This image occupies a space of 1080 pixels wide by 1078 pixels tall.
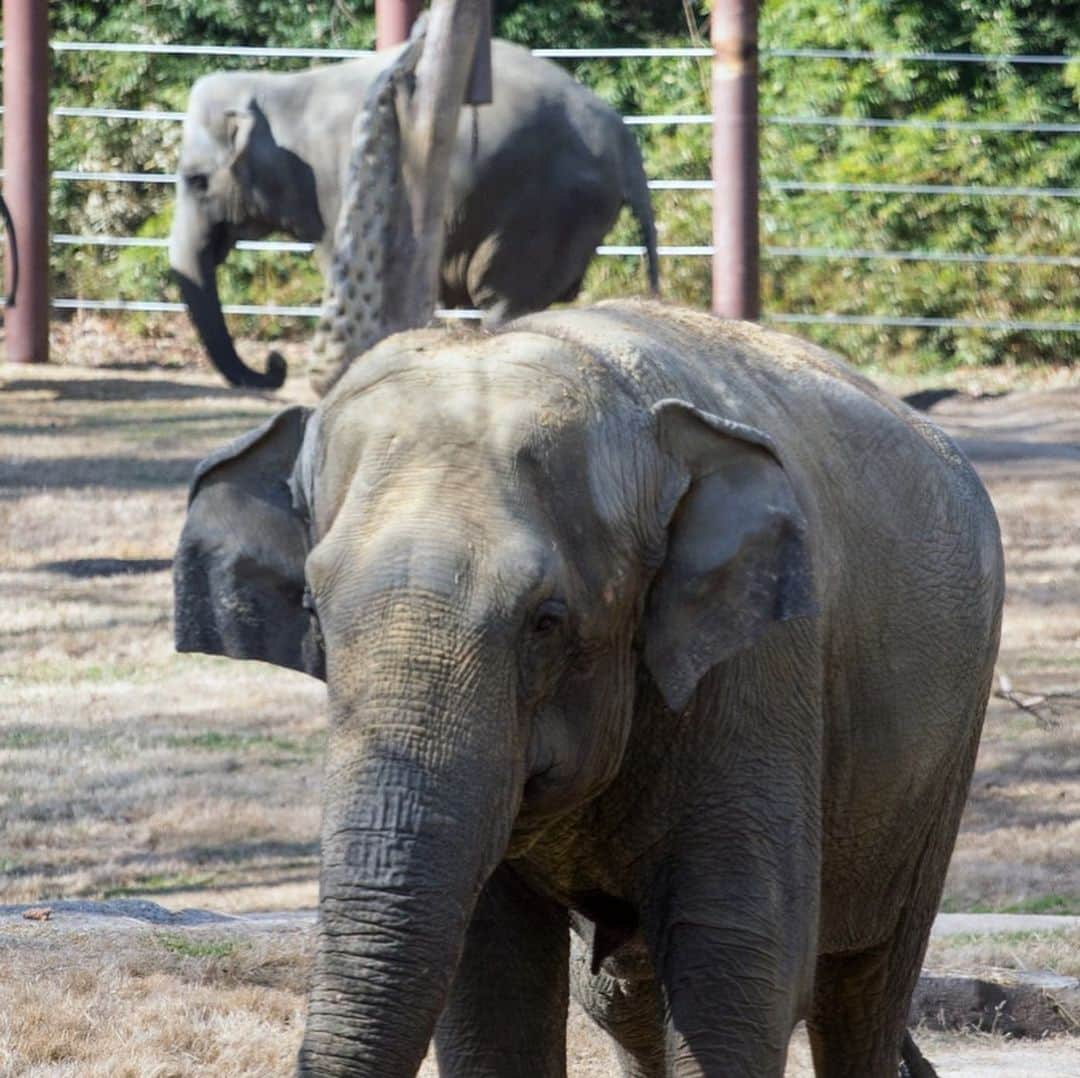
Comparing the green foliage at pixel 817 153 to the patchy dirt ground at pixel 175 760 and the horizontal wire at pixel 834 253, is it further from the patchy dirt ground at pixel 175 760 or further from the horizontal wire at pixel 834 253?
the patchy dirt ground at pixel 175 760

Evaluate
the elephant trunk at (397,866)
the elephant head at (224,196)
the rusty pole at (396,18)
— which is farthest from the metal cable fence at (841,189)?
the elephant trunk at (397,866)

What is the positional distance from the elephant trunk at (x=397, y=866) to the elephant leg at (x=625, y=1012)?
1656mm

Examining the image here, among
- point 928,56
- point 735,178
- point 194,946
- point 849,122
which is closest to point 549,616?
point 194,946

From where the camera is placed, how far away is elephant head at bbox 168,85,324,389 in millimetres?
14789

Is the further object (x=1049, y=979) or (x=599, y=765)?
(x=1049, y=979)

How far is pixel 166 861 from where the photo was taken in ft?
27.3

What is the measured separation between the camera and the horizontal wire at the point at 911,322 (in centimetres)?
1727

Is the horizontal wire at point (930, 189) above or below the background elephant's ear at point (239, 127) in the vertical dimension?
below

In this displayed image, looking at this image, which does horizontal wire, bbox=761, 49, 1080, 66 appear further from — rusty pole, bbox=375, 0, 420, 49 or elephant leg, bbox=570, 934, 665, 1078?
elephant leg, bbox=570, 934, 665, 1078

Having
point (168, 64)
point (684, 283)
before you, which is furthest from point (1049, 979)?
point (168, 64)

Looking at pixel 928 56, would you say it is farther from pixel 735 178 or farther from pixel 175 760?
pixel 175 760

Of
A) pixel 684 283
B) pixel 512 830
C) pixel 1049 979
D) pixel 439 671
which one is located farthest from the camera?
pixel 684 283

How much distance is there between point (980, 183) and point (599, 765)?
1555cm

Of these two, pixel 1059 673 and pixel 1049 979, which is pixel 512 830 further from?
pixel 1059 673
